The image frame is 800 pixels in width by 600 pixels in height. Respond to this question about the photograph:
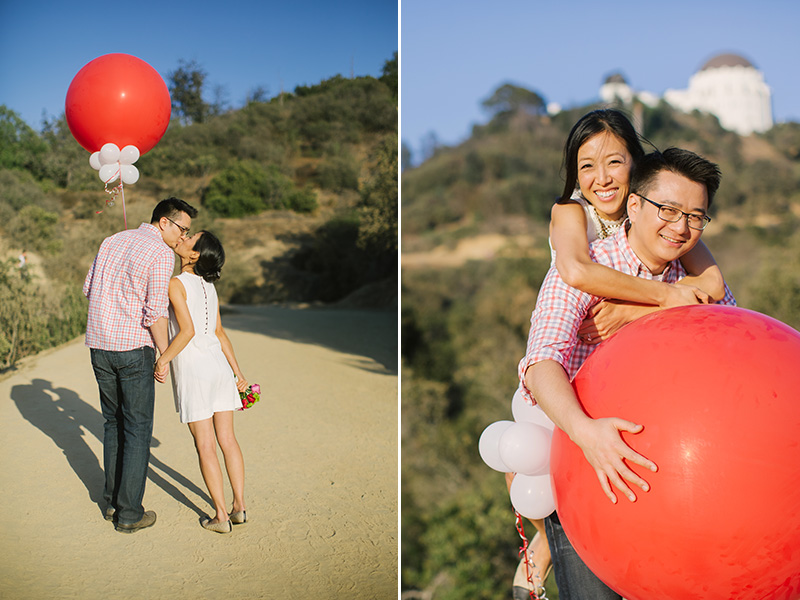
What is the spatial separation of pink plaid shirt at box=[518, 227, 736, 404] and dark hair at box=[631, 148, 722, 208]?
166mm

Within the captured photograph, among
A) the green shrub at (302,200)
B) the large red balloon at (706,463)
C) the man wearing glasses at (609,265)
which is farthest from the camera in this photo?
the green shrub at (302,200)

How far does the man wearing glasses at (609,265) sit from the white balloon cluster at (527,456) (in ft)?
0.43

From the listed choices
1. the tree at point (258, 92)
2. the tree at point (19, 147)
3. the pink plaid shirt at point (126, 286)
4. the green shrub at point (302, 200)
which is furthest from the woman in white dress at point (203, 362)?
the green shrub at point (302, 200)

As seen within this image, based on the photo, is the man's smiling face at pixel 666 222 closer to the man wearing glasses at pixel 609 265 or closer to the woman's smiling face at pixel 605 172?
the man wearing glasses at pixel 609 265

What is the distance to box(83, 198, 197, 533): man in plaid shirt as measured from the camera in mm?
2760

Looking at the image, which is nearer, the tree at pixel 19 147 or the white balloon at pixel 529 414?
the white balloon at pixel 529 414

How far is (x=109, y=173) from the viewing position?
118 inches

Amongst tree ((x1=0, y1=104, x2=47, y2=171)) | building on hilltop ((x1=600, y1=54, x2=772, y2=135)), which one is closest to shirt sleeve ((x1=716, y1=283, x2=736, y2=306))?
tree ((x1=0, y1=104, x2=47, y2=171))

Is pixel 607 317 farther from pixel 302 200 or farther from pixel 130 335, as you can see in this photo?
pixel 302 200

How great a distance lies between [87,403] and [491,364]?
20.9m

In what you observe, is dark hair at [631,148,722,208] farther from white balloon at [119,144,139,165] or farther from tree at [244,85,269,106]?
tree at [244,85,269,106]

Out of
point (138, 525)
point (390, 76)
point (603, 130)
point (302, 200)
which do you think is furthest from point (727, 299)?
point (390, 76)

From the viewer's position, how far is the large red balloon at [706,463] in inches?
58.0

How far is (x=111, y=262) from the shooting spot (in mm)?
2760
